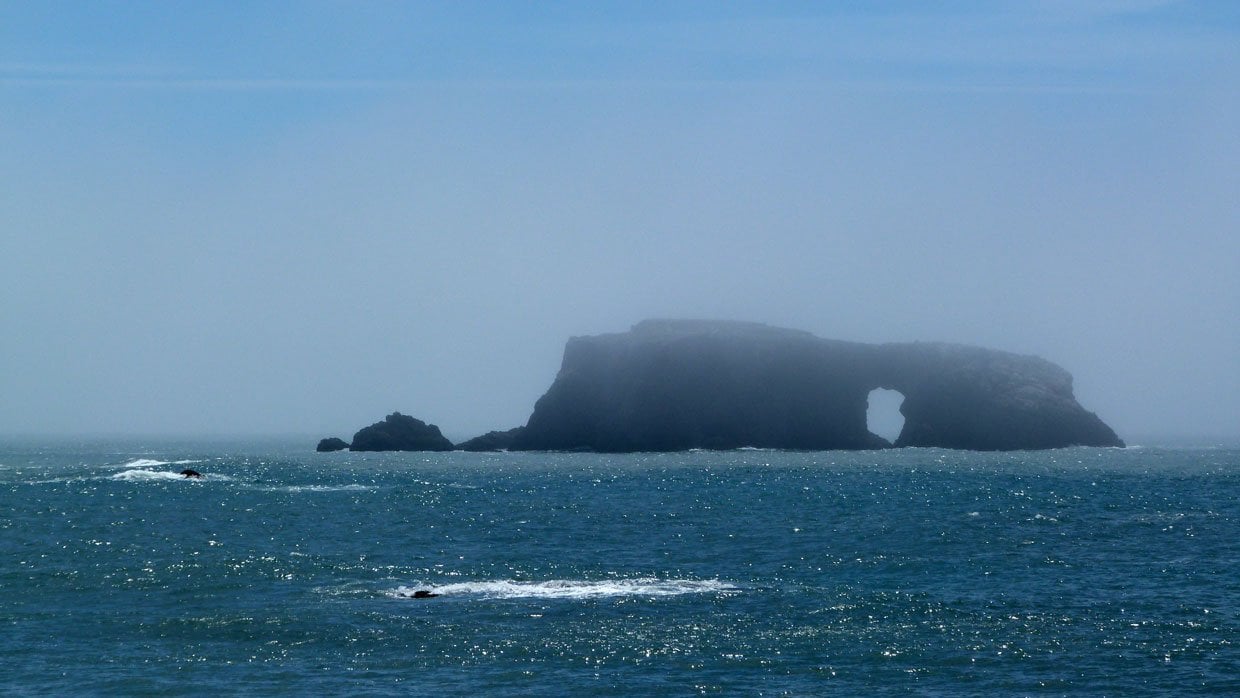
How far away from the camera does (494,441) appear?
17200cm

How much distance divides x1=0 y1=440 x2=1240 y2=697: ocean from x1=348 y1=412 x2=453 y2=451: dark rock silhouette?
277ft

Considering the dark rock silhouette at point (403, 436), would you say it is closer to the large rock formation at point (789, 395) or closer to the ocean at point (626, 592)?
the large rock formation at point (789, 395)

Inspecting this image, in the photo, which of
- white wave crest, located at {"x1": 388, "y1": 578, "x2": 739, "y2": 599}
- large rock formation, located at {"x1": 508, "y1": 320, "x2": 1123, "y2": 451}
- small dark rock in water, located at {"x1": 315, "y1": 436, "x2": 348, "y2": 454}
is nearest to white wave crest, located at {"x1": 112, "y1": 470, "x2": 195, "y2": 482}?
large rock formation, located at {"x1": 508, "y1": 320, "x2": 1123, "y2": 451}

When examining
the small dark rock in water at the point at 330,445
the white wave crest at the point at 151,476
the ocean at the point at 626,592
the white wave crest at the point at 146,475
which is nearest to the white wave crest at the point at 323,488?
the ocean at the point at 626,592

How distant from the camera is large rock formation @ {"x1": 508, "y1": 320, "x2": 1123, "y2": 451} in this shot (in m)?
155

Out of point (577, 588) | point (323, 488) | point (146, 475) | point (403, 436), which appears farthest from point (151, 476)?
point (577, 588)

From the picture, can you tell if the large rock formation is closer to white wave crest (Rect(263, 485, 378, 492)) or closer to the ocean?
white wave crest (Rect(263, 485, 378, 492))

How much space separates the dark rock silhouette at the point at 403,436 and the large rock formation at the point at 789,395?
1694 centimetres

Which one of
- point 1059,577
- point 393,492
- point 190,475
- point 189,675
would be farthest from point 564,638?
point 190,475

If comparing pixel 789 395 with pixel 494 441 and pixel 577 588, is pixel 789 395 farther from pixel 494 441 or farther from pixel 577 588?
pixel 577 588

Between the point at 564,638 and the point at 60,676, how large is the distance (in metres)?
12.1

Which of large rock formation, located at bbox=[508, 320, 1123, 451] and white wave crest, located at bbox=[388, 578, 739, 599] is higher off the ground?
large rock formation, located at bbox=[508, 320, 1123, 451]

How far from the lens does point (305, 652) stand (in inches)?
1382

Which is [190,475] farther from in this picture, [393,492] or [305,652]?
[305,652]
